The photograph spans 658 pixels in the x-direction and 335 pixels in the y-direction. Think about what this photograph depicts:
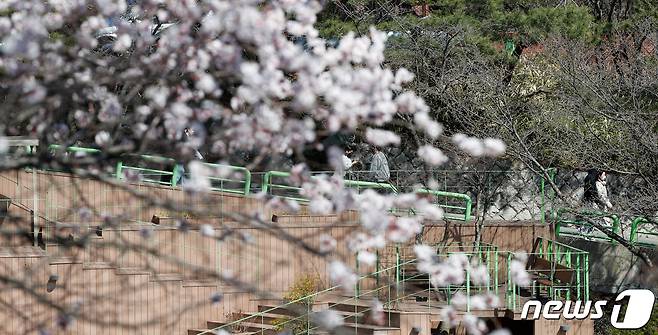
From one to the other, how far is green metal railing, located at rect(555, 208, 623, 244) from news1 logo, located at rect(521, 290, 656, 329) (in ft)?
3.02

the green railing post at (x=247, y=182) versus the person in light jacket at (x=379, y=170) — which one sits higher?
the person in light jacket at (x=379, y=170)

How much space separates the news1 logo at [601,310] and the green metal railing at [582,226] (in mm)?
921

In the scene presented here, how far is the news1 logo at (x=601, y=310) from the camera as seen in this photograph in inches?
500

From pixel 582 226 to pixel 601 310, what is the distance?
2.45m

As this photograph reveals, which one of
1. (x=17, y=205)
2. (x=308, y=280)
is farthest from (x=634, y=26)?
(x=17, y=205)

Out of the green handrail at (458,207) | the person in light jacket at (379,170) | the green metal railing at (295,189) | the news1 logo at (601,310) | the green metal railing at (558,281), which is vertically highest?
the person in light jacket at (379,170)

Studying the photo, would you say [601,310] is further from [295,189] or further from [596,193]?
[295,189]

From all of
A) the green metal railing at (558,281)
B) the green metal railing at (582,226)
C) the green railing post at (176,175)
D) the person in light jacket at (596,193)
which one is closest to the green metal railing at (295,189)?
the green railing post at (176,175)

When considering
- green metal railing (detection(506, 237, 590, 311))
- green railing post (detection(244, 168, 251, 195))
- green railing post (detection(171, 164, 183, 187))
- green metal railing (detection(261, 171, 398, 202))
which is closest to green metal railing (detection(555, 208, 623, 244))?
green metal railing (detection(506, 237, 590, 311))

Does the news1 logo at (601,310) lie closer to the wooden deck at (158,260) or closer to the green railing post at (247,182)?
the wooden deck at (158,260)

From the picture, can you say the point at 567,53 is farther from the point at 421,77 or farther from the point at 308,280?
the point at 308,280

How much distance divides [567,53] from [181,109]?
11498 mm

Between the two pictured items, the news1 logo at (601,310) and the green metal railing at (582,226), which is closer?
the news1 logo at (601,310)

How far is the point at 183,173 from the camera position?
14984 millimetres
